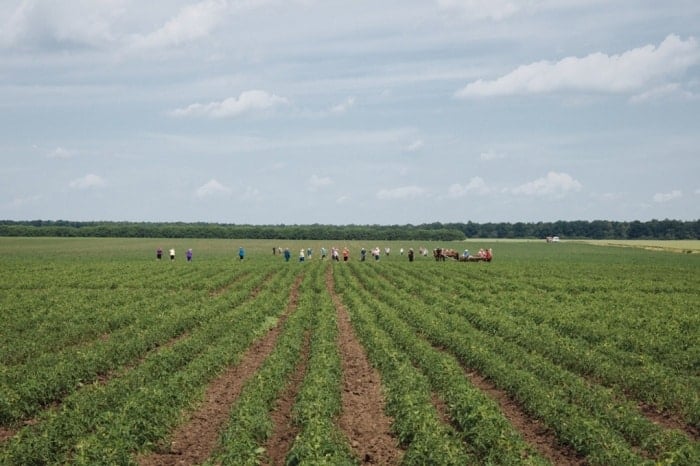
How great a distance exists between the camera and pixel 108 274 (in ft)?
136

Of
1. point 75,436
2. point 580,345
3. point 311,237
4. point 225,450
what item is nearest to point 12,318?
point 75,436

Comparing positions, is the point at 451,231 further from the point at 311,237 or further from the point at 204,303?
the point at 204,303

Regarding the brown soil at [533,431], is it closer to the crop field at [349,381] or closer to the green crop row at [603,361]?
the crop field at [349,381]

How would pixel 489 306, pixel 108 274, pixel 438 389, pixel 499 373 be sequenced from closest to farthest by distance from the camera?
pixel 438 389 < pixel 499 373 < pixel 489 306 < pixel 108 274

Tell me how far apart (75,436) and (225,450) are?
269 centimetres

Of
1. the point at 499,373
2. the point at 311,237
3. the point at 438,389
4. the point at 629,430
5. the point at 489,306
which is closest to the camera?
the point at 629,430

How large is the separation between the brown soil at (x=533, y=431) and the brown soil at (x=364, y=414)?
2465mm

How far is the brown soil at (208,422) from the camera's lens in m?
9.79

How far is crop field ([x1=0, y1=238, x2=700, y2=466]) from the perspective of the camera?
31.9 feet

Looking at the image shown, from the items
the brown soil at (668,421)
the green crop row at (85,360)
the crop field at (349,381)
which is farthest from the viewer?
the green crop row at (85,360)

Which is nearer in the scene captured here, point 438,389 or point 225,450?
point 225,450

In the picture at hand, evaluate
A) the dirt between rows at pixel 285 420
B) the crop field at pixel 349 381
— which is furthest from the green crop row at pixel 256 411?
the dirt between rows at pixel 285 420

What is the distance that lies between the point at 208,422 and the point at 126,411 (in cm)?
157

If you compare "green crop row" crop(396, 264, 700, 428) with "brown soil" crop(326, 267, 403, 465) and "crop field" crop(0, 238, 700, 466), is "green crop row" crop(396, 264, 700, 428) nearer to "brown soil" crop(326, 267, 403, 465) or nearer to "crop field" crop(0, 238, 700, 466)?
"crop field" crop(0, 238, 700, 466)
